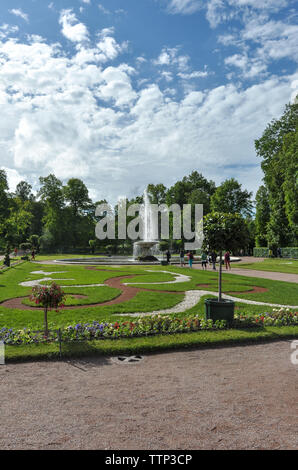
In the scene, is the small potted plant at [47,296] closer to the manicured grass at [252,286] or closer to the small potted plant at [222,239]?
the small potted plant at [222,239]

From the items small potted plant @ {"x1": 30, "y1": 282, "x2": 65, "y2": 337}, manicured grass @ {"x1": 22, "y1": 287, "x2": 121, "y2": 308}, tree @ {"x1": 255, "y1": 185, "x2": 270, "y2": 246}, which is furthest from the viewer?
tree @ {"x1": 255, "y1": 185, "x2": 270, "y2": 246}

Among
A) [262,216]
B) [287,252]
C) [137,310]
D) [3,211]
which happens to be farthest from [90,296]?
[262,216]

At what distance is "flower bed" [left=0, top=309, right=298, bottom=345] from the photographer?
22.5 ft

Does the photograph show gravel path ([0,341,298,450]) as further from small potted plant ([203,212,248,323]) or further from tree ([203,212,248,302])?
tree ([203,212,248,302])

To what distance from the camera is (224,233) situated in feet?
28.0

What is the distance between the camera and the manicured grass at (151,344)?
6246 millimetres

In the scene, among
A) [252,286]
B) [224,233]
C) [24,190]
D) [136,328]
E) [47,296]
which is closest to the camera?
[47,296]

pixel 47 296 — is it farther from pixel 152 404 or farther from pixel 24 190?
pixel 24 190

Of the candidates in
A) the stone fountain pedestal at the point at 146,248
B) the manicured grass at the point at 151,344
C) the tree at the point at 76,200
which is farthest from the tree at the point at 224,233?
the tree at the point at 76,200

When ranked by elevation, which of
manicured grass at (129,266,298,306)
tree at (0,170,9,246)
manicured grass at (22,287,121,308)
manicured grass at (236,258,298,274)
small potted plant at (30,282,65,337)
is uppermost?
tree at (0,170,9,246)

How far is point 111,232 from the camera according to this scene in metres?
64.4

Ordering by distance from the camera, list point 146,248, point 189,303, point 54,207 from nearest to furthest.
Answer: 1. point 189,303
2. point 146,248
3. point 54,207

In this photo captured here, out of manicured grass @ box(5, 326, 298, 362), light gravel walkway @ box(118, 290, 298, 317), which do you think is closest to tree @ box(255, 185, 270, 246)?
light gravel walkway @ box(118, 290, 298, 317)

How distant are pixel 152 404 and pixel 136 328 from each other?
329 centimetres
